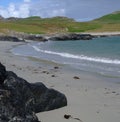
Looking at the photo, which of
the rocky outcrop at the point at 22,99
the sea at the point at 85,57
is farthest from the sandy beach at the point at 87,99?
the sea at the point at 85,57

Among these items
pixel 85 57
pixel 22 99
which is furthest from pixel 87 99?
pixel 85 57

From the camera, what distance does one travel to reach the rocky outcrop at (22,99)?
7688 millimetres

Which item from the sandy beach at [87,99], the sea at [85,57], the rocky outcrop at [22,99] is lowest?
the sea at [85,57]

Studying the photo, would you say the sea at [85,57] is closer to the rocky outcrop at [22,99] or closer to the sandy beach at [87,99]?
the sandy beach at [87,99]

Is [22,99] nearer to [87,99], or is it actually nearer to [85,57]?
[87,99]

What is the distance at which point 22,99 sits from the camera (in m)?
8.84

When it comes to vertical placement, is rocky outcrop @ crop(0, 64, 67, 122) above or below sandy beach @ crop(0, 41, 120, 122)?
above

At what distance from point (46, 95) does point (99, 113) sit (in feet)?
4.64

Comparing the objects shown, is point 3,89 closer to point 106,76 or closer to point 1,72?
point 1,72

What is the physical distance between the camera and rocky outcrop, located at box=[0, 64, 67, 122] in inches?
303

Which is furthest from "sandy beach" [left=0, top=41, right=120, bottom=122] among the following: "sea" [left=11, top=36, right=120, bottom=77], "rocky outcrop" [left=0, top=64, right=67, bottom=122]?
"sea" [left=11, top=36, right=120, bottom=77]

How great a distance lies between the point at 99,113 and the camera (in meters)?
10.4

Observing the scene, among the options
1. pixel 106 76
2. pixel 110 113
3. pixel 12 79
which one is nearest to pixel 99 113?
pixel 110 113

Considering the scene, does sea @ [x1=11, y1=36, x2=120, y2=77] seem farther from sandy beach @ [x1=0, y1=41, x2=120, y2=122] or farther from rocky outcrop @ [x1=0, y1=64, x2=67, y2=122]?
rocky outcrop @ [x1=0, y1=64, x2=67, y2=122]
